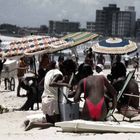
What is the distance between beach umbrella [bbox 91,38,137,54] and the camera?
17.8 meters

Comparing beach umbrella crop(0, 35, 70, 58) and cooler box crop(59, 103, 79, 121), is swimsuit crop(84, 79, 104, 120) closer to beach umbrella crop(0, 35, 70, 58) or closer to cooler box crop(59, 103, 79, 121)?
cooler box crop(59, 103, 79, 121)

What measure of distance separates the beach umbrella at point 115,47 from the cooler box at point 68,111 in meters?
8.24

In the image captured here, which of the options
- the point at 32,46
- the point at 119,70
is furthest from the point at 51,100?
the point at 32,46

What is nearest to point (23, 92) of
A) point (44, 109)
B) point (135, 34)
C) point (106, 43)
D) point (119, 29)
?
point (106, 43)

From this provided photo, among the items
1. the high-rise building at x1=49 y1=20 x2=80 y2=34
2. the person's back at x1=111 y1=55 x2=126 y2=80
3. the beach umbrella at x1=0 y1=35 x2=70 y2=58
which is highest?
the beach umbrella at x1=0 y1=35 x2=70 y2=58

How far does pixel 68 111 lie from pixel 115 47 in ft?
30.1

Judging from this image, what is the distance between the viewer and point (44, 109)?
9.54 metres

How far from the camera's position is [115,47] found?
1828cm

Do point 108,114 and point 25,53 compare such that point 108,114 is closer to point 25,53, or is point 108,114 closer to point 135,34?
point 25,53

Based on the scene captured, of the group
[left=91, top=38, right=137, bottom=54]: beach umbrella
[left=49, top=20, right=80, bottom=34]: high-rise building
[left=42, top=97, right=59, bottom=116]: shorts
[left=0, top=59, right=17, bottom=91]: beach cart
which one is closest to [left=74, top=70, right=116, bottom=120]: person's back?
[left=42, top=97, right=59, bottom=116]: shorts

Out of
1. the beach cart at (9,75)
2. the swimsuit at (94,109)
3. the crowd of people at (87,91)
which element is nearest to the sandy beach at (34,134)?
the crowd of people at (87,91)

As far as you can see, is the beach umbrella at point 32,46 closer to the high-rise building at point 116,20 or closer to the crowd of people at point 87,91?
the crowd of people at point 87,91

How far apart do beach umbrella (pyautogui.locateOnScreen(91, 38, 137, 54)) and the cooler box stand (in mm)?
8242

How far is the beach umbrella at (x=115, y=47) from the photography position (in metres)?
17.8
